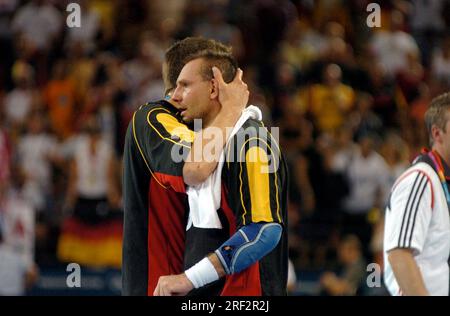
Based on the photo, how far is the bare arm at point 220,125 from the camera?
4.52 m

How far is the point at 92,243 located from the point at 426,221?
24.8 ft

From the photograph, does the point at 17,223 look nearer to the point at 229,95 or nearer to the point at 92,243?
the point at 92,243

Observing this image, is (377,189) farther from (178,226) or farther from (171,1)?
(178,226)

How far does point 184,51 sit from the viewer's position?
4.93 meters

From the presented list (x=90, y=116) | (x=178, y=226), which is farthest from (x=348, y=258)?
(x=178, y=226)

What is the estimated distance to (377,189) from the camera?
42.2 feet

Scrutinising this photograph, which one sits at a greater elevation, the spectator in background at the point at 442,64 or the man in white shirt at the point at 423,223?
the spectator in background at the point at 442,64

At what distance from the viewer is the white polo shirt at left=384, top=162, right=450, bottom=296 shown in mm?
5223

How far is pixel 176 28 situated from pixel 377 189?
432 centimetres

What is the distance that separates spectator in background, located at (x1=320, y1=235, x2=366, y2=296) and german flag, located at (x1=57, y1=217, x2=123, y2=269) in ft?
8.96

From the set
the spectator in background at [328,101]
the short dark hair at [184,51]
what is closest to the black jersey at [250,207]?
the short dark hair at [184,51]

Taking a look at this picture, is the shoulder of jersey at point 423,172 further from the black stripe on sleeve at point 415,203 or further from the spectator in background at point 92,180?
the spectator in background at point 92,180

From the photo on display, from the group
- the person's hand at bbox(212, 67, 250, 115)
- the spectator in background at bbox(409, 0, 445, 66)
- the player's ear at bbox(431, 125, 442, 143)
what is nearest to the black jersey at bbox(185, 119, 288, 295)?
the person's hand at bbox(212, 67, 250, 115)

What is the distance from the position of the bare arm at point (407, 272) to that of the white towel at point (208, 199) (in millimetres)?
1117
